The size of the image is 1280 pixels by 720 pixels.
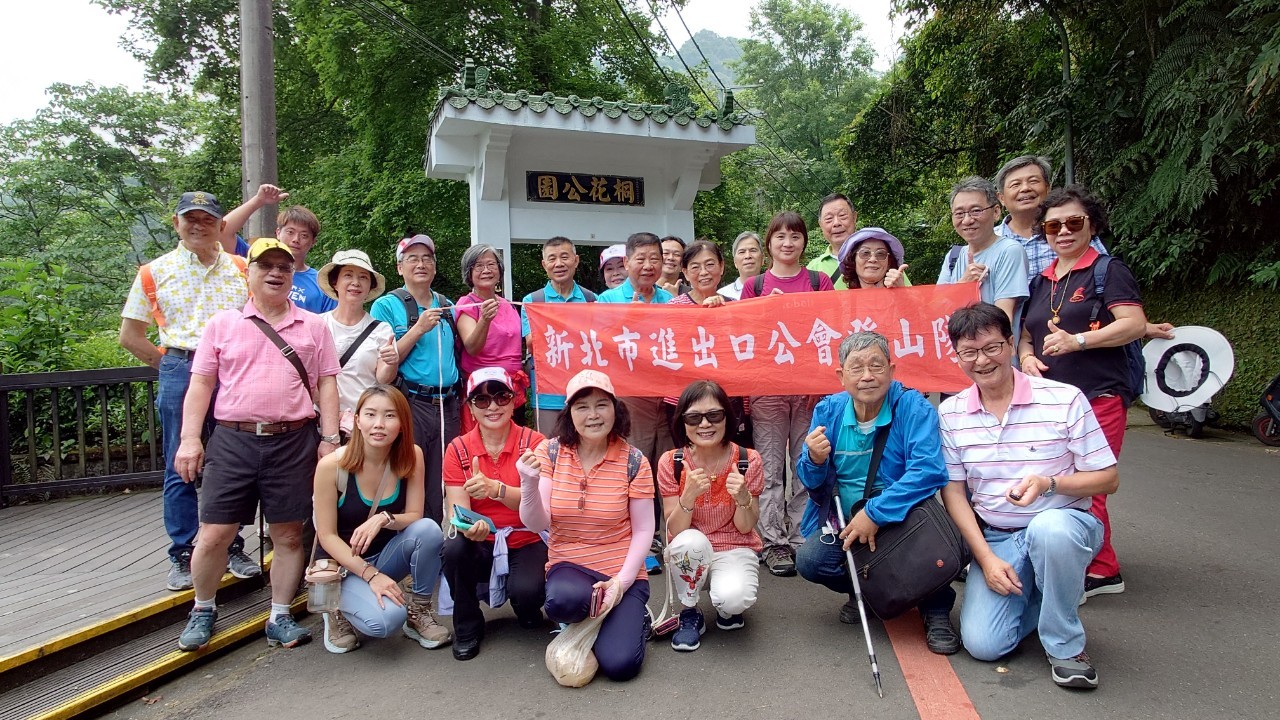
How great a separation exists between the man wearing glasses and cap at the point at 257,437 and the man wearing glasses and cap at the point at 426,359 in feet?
2.17

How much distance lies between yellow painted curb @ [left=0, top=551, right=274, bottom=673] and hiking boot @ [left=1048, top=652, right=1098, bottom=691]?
3.99 metres

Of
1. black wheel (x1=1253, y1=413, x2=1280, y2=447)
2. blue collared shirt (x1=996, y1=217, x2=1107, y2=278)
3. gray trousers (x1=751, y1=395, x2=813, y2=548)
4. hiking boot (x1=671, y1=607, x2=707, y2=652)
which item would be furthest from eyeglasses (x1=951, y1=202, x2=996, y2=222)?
black wheel (x1=1253, y1=413, x2=1280, y2=447)

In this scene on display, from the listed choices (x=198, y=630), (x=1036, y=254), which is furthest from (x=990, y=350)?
(x=198, y=630)

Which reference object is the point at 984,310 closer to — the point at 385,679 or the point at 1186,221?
the point at 385,679

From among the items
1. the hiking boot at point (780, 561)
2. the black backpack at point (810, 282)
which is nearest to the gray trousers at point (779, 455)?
the hiking boot at point (780, 561)

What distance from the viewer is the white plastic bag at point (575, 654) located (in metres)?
3.09

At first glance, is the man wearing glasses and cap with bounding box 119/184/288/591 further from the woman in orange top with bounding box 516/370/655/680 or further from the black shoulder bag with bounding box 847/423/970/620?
the black shoulder bag with bounding box 847/423/970/620

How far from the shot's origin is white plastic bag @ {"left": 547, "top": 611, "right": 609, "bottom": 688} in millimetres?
3094

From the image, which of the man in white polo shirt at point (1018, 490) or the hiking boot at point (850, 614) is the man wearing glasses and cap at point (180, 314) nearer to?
the hiking boot at point (850, 614)

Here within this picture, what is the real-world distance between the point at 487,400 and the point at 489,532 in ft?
2.05

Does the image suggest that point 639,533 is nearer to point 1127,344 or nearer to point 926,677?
point 926,677

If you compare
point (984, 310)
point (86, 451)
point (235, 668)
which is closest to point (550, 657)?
point (235, 668)

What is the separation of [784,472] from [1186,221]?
7200 millimetres

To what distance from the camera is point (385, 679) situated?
3.26m
